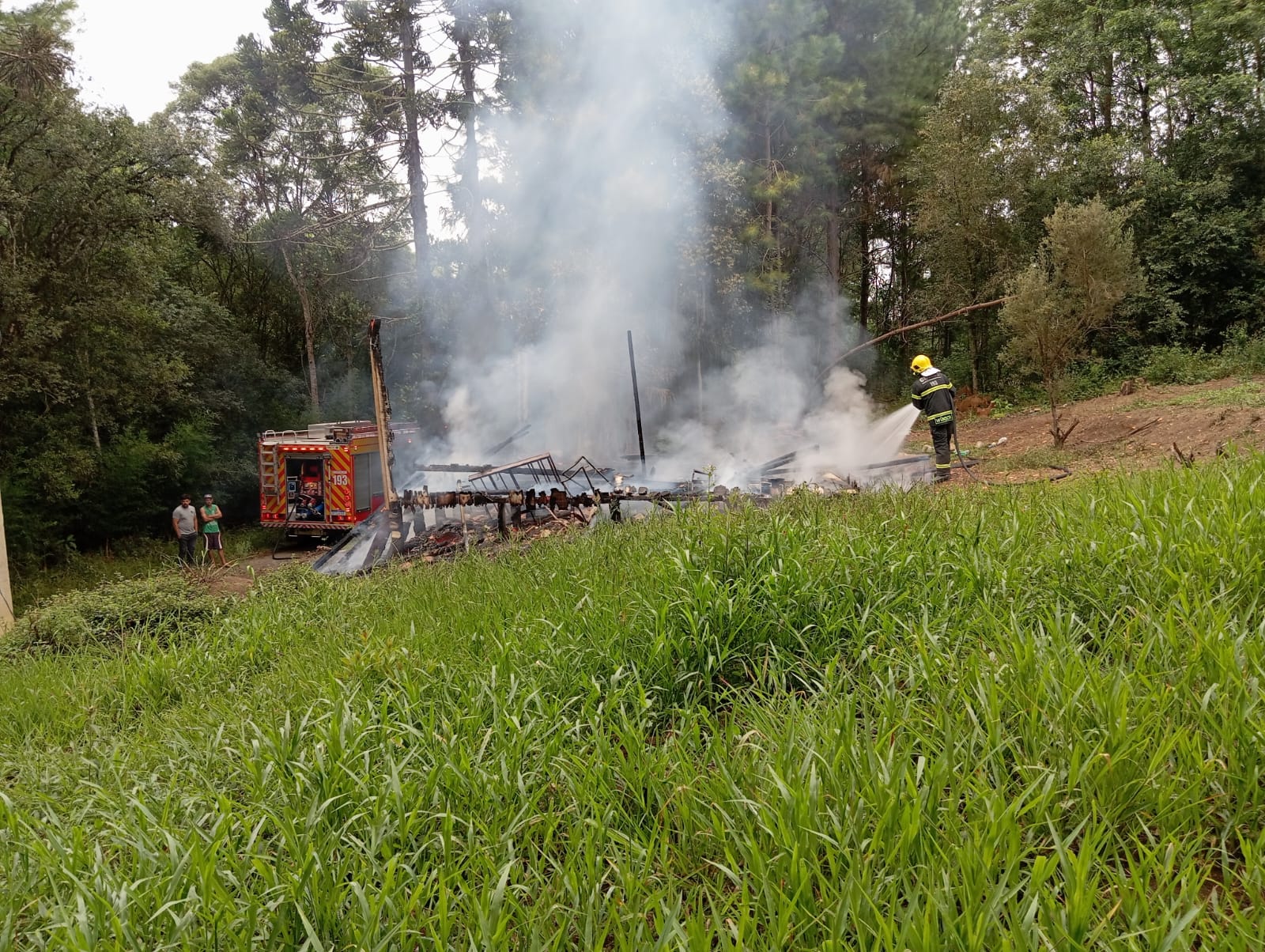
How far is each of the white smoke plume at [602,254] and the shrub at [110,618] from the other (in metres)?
10.4

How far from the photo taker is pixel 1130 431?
11641mm

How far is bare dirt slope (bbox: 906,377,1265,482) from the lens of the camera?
31.5 feet

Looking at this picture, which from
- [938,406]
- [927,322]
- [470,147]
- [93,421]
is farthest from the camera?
[470,147]

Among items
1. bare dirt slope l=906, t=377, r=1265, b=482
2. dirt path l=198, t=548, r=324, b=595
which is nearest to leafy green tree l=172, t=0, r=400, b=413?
dirt path l=198, t=548, r=324, b=595

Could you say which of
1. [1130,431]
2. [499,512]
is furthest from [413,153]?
[1130,431]

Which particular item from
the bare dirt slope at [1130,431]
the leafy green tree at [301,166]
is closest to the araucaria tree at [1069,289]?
the bare dirt slope at [1130,431]

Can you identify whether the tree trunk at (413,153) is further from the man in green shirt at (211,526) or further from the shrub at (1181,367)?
the shrub at (1181,367)

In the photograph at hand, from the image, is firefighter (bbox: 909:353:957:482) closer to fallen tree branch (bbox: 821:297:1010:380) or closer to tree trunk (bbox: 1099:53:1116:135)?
fallen tree branch (bbox: 821:297:1010:380)

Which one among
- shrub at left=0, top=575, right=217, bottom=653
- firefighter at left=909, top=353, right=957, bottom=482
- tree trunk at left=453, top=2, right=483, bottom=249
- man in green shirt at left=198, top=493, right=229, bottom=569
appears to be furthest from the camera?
tree trunk at left=453, top=2, right=483, bottom=249

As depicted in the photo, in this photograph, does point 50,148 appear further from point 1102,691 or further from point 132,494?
point 1102,691

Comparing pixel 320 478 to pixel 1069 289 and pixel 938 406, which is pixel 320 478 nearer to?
pixel 938 406

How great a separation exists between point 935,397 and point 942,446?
72 cm

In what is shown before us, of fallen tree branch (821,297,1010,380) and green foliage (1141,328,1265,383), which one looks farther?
green foliage (1141,328,1265,383)

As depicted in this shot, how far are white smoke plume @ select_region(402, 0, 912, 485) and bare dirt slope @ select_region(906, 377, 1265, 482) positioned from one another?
372cm
